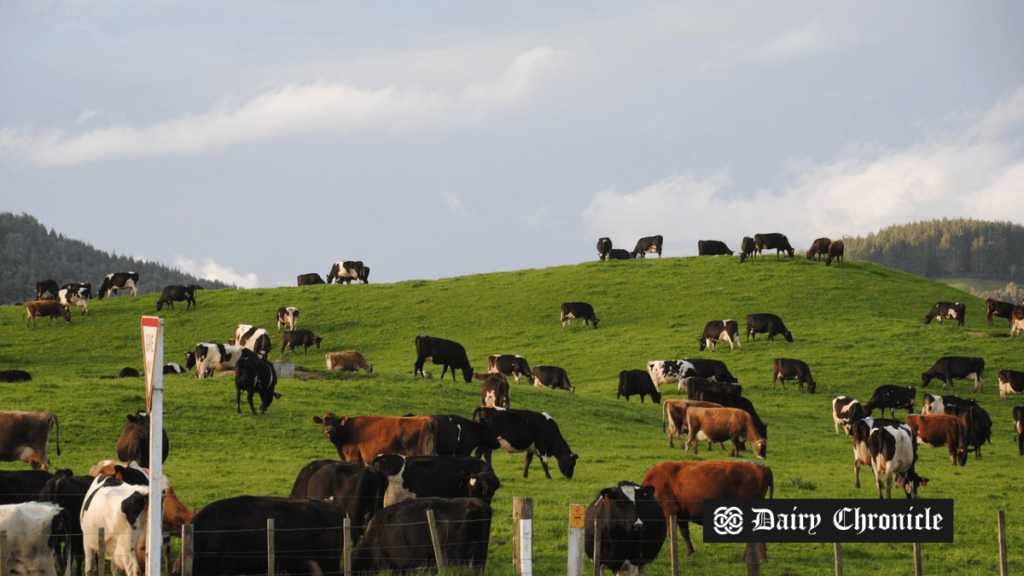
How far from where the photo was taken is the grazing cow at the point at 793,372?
131ft

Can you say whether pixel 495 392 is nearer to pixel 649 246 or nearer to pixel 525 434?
pixel 525 434

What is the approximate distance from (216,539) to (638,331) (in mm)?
42121

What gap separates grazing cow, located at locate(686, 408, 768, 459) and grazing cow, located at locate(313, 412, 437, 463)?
8892mm

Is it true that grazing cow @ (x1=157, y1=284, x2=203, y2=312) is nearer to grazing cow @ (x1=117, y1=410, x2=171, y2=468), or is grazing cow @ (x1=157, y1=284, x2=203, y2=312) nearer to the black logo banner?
grazing cow @ (x1=117, y1=410, x2=171, y2=468)

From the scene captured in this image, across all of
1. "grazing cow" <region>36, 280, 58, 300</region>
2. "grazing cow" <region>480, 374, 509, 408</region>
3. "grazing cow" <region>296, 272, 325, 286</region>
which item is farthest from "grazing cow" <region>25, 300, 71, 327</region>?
"grazing cow" <region>480, 374, 509, 408</region>

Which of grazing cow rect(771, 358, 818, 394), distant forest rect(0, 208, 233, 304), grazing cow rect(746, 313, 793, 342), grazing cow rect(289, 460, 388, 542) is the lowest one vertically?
grazing cow rect(289, 460, 388, 542)

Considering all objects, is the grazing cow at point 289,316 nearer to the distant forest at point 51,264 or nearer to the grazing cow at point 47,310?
the grazing cow at point 47,310

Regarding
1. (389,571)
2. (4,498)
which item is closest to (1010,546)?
(389,571)

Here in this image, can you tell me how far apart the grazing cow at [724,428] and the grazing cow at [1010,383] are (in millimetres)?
18407

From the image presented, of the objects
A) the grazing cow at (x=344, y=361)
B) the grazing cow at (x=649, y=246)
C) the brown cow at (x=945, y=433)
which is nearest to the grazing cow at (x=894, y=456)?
the brown cow at (x=945, y=433)

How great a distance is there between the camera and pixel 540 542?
1555 cm

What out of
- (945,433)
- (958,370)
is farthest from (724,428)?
(958,370)

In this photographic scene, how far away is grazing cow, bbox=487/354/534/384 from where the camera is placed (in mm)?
43156

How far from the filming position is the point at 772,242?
67000 millimetres
